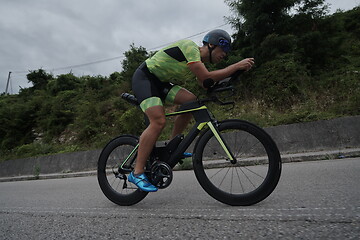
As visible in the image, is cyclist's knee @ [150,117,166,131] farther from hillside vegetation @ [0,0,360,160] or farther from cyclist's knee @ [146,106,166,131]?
hillside vegetation @ [0,0,360,160]

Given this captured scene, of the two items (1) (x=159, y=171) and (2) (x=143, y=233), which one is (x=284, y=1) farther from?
(2) (x=143, y=233)

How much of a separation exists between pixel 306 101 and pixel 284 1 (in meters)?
6.32

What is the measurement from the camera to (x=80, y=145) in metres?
12.6

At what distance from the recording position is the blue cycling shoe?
7.71 ft

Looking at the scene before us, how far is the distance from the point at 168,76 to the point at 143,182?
3.76 ft

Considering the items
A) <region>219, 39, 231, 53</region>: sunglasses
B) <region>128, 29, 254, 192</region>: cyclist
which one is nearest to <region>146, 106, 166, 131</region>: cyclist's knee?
<region>128, 29, 254, 192</region>: cyclist

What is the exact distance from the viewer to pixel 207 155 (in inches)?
96.8

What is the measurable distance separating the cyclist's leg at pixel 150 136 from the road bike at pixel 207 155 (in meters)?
0.09

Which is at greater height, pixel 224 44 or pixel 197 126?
pixel 224 44

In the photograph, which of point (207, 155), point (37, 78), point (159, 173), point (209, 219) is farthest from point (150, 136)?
point (37, 78)

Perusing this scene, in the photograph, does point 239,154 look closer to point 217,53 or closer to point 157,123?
point 157,123

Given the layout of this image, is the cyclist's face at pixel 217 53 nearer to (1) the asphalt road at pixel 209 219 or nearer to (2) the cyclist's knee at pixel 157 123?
(2) the cyclist's knee at pixel 157 123

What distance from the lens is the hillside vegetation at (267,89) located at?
8.86m

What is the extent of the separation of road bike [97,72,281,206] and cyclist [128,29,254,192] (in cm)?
11
